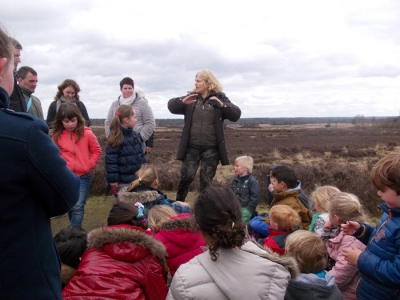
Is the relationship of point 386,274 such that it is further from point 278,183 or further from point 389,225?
point 278,183

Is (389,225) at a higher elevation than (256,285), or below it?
higher

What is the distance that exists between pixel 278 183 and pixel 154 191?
1285 millimetres

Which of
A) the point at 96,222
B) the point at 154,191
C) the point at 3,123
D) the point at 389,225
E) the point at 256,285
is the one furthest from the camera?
the point at 96,222

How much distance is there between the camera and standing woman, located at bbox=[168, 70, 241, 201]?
4.96m

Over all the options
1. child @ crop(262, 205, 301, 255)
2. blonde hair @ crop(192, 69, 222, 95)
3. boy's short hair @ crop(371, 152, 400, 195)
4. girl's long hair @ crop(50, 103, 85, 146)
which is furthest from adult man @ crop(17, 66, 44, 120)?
boy's short hair @ crop(371, 152, 400, 195)

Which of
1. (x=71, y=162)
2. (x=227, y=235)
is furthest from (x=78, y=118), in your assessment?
(x=227, y=235)

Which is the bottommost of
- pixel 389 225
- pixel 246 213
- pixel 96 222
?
pixel 96 222

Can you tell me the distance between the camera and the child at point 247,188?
4480 mm

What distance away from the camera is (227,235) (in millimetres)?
1864

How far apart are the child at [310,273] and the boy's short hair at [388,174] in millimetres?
557

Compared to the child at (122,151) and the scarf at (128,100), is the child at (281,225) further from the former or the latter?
the scarf at (128,100)

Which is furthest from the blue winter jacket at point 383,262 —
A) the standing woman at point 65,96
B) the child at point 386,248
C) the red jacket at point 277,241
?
the standing woman at point 65,96

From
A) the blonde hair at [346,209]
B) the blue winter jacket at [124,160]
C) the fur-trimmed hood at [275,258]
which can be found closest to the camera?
the fur-trimmed hood at [275,258]

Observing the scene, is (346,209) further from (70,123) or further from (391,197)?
(70,123)
